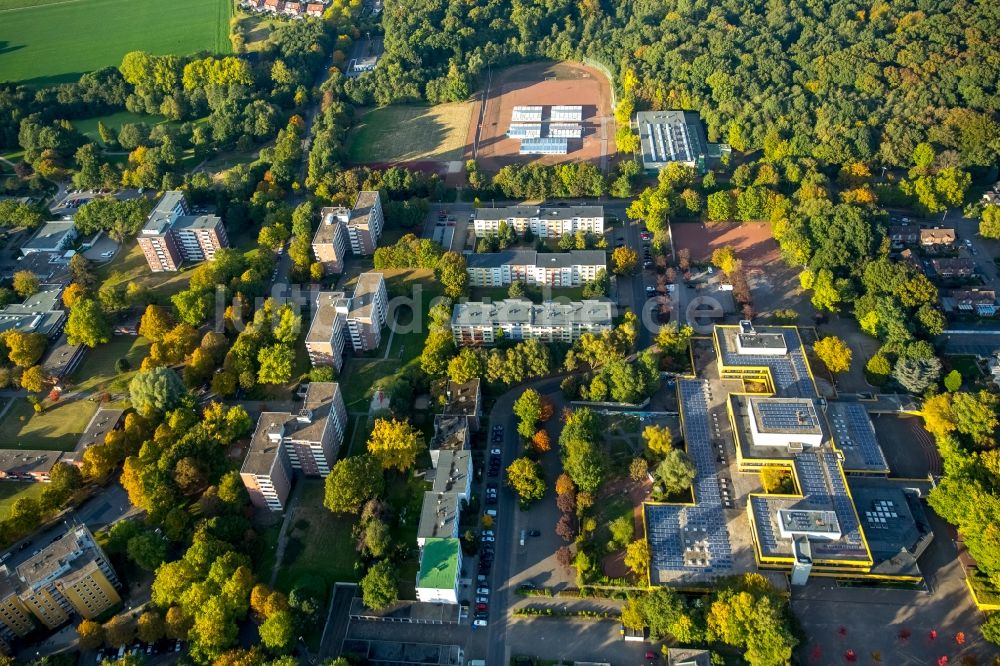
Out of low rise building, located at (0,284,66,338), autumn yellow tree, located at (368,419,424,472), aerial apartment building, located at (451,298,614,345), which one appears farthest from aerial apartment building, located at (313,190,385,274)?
autumn yellow tree, located at (368,419,424,472)

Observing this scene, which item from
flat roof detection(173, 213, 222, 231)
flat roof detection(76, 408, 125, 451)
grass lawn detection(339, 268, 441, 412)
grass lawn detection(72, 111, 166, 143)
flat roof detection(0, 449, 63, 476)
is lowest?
grass lawn detection(339, 268, 441, 412)

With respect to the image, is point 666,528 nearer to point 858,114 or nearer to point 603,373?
point 603,373

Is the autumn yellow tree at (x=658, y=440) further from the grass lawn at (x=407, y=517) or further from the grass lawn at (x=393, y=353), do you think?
the grass lawn at (x=393, y=353)

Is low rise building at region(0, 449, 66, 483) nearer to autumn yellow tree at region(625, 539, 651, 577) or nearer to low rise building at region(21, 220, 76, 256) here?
low rise building at region(21, 220, 76, 256)

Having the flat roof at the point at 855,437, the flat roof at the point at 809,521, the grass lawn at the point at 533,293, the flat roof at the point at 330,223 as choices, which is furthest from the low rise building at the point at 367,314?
the flat roof at the point at 855,437

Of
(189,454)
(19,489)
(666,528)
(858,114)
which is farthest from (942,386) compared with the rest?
(19,489)
